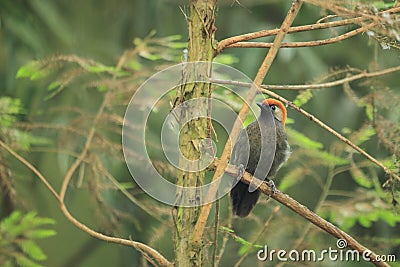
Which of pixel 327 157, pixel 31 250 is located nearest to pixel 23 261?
pixel 31 250

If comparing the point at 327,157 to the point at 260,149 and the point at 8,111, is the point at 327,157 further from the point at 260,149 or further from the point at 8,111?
the point at 8,111

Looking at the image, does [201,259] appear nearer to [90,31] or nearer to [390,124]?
[390,124]

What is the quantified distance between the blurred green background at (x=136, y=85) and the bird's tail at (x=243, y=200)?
332 millimetres

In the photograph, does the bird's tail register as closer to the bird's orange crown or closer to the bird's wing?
the bird's wing

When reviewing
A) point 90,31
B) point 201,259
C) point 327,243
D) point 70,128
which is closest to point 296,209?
point 201,259

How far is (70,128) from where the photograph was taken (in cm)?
282

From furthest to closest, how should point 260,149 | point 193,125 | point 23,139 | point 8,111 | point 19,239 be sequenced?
point 23,139
point 8,111
point 19,239
point 260,149
point 193,125

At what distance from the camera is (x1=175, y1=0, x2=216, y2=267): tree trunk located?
142cm

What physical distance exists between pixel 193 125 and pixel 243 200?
121cm

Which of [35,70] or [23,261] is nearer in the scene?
[23,261]

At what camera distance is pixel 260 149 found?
102 inches

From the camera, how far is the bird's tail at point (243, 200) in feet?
8.44

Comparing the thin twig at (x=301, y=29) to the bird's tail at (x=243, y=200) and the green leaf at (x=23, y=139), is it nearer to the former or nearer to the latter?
the bird's tail at (x=243, y=200)

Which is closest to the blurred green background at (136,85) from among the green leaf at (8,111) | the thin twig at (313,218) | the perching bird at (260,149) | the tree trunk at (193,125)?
the green leaf at (8,111)
